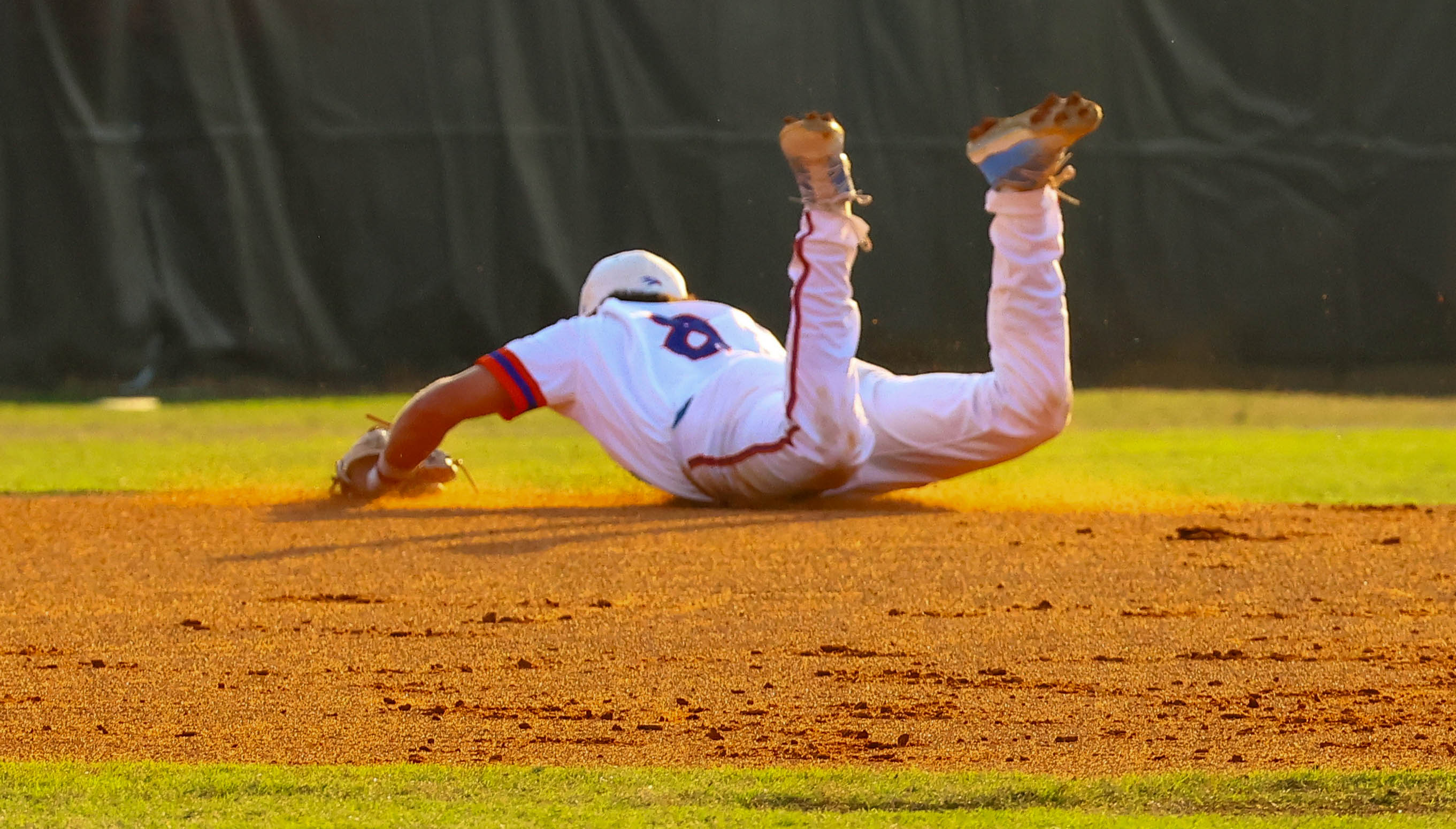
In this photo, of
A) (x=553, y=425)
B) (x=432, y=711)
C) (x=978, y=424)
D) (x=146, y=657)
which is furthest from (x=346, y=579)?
(x=553, y=425)

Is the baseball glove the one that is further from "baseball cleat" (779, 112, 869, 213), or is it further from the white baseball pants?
"baseball cleat" (779, 112, 869, 213)

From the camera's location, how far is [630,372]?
476cm

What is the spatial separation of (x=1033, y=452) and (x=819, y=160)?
122 inches

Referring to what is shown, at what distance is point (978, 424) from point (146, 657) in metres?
2.12

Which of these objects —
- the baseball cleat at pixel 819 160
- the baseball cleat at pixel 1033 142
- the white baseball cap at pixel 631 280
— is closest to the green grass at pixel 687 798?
the baseball cleat at pixel 1033 142

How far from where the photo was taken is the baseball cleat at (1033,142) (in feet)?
12.1

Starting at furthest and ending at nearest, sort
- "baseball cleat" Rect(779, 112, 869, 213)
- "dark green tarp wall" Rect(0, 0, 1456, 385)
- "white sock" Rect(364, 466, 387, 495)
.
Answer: "dark green tarp wall" Rect(0, 0, 1456, 385) < "white sock" Rect(364, 466, 387, 495) < "baseball cleat" Rect(779, 112, 869, 213)

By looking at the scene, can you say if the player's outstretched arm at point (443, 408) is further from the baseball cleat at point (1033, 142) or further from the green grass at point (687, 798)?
the green grass at point (687, 798)

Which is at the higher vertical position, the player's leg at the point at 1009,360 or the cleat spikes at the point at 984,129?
the cleat spikes at the point at 984,129

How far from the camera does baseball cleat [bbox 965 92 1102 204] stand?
367 centimetres

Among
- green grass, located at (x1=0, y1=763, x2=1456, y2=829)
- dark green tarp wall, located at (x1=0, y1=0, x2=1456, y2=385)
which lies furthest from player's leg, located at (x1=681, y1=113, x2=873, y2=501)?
dark green tarp wall, located at (x1=0, y1=0, x2=1456, y2=385)

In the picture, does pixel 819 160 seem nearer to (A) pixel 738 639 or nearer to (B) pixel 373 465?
(A) pixel 738 639

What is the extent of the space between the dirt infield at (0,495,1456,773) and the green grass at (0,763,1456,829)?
10cm

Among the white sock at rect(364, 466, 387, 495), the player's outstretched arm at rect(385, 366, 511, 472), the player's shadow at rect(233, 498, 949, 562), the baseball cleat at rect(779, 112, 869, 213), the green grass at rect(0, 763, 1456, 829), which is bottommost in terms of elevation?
the player's shadow at rect(233, 498, 949, 562)
